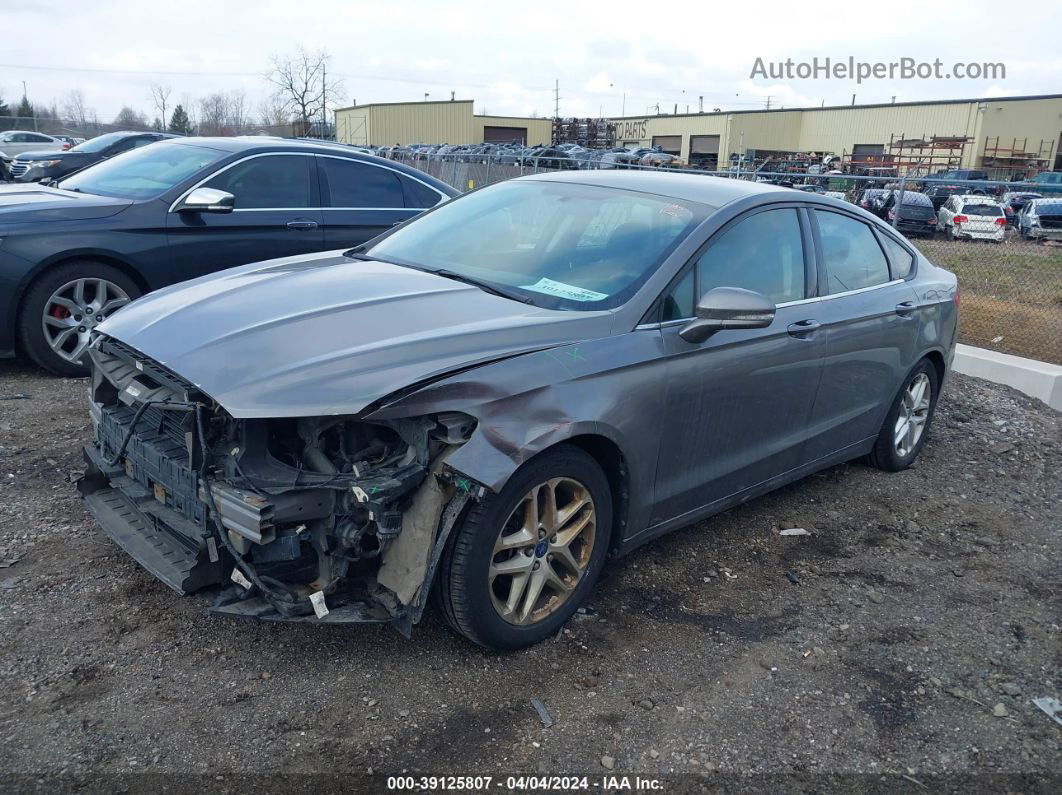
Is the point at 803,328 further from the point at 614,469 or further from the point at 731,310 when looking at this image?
→ the point at 614,469

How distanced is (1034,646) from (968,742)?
896 millimetres

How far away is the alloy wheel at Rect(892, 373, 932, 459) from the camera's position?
5.39 m

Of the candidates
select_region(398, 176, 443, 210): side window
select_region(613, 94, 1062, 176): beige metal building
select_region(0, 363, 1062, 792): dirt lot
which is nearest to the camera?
select_region(0, 363, 1062, 792): dirt lot

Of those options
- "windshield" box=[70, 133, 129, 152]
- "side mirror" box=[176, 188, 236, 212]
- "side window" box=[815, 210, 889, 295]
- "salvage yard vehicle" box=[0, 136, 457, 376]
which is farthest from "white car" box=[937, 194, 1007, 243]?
"windshield" box=[70, 133, 129, 152]

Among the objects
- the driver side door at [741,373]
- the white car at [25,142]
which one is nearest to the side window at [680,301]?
the driver side door at [741,373]

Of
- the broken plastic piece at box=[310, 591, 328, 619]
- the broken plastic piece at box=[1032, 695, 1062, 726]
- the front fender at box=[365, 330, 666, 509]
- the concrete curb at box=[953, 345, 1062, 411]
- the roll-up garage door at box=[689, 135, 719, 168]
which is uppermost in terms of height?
the roll-up garage door at box=[689, 135, 719, 168]

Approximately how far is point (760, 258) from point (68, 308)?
4659mm

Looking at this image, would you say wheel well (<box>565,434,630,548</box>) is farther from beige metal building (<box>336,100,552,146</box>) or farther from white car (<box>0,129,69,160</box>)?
beige metal building (<box>336,100,552,146</box>)

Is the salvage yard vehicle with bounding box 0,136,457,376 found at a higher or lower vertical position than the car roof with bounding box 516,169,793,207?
lower

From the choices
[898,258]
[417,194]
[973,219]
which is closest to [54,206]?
[417,194]

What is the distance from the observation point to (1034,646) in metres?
3.69

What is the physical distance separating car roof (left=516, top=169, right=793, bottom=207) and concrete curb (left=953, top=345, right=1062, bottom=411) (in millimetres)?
3916

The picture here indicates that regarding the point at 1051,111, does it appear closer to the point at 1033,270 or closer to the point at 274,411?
the point at 1033,270

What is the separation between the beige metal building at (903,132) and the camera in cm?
4425
